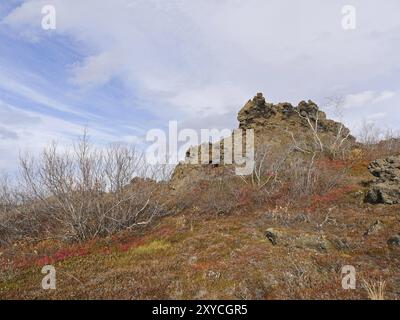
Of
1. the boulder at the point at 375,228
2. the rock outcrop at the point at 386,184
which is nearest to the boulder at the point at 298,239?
the boulder at the point at 375,228

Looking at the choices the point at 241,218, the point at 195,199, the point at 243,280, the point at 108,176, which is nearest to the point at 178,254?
the point at 243,280

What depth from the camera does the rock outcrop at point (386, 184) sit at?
21.9 metres

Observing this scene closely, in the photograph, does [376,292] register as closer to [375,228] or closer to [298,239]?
[298,239]

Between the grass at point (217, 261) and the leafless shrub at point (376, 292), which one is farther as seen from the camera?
the grass at point (217, 261)

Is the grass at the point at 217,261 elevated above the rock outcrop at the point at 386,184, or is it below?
below

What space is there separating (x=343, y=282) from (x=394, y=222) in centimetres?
798

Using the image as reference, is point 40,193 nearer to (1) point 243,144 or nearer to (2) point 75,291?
(2) point 75,291

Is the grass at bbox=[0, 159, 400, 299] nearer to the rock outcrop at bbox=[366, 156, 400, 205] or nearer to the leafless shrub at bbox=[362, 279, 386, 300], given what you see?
the leafless shrub at bbox=[362, 279, 386, 300]

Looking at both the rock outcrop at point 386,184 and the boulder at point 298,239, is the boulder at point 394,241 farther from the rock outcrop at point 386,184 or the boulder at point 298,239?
the rock outcrop at point 386,184

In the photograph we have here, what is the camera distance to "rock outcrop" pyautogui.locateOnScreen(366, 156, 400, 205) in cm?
2194

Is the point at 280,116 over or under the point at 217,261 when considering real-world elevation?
over

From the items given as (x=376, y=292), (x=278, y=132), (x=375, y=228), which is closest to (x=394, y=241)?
(x=375, y=228)

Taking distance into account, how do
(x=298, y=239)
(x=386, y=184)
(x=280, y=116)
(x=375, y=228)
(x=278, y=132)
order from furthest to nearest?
(x=280, y=116) → (x=278, y=132) → (x=386, y=184) → (x=375, y=228) → (x=298, y=239)

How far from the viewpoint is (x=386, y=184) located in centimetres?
2317
